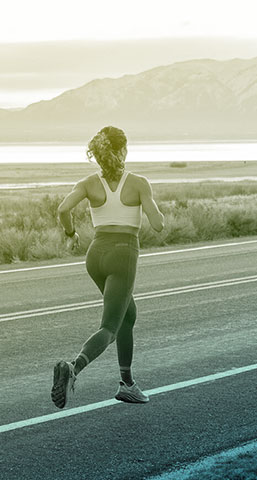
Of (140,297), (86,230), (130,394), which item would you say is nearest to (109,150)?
(130,394)

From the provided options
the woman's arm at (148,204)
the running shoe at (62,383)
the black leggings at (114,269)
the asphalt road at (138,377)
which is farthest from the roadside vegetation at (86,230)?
the running shoe at (62,383)

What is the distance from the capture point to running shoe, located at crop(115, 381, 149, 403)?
6.61 m

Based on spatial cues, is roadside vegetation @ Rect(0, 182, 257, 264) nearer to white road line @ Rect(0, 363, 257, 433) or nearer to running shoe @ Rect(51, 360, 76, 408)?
white road line @ Rect(0, 363, 257, 433)

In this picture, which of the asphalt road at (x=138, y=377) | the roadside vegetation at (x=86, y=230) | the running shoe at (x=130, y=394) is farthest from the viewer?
the roadside vegetation at (x=86, y=230)

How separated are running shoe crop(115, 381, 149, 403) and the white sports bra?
1.14 metres

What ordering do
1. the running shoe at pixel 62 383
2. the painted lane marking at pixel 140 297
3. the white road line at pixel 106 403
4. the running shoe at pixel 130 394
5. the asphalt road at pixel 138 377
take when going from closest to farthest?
the asphalt road at pixel 138 377
the running shoe at pixel 62 383
the white road line at pixel 106 403
the running shoe at pixel 130 394
the painted lane marking at pixel 140 297

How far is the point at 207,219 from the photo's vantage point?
2117cm

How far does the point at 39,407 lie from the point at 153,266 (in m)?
8.06

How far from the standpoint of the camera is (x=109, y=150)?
622cm

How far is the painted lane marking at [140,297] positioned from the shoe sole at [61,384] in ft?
14.0

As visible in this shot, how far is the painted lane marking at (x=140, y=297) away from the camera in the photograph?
1027cm

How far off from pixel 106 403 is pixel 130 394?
200mm

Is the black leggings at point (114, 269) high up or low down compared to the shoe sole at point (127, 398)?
up

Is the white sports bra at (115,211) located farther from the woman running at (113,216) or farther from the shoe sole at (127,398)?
the shoe sole at (127,398)
